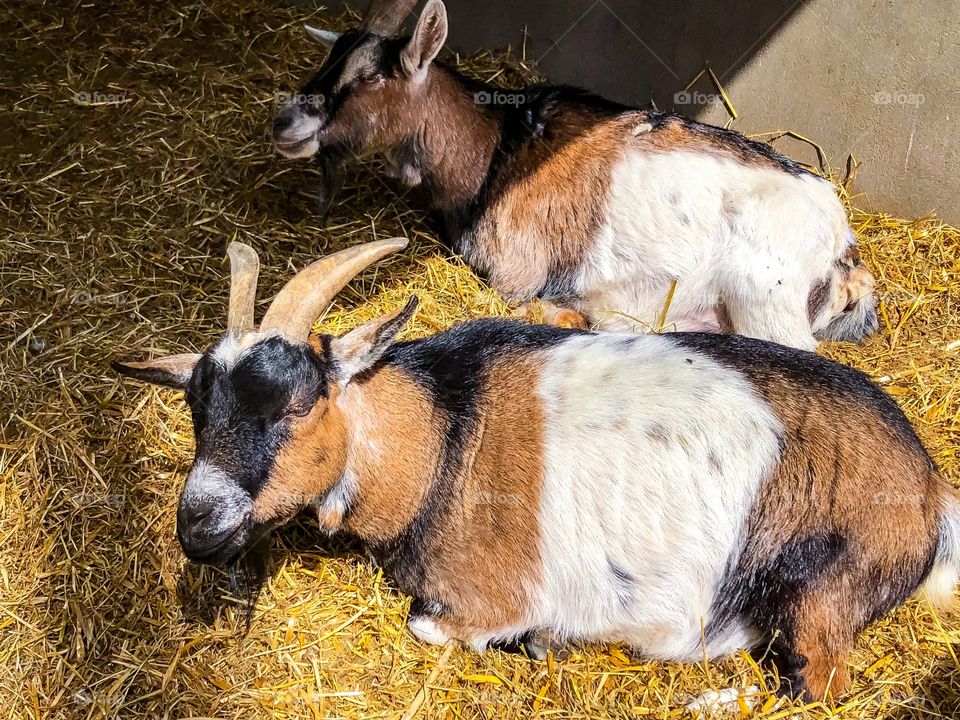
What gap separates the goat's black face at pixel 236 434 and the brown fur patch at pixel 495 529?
0.70 meters

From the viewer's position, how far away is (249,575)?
3.61 meters

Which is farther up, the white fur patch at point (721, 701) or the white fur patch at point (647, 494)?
the white fur patch at point (647, 494)

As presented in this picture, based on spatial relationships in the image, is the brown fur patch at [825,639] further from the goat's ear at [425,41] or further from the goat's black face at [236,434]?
the goat's ear at [425,41]

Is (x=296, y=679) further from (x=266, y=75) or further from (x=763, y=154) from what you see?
(x=266, y=75)

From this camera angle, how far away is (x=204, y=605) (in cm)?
354

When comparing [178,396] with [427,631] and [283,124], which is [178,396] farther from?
[427,631]

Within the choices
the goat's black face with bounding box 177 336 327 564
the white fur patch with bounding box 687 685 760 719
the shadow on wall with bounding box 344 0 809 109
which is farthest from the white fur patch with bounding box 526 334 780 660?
the shadow on wall with bounding box 344 0 809 109

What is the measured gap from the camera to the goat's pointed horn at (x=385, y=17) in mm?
4672

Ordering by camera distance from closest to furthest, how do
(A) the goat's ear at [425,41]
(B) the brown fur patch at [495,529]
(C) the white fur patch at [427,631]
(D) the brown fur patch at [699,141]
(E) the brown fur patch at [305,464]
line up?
(E) the brown fur patch at [305,464]
(B) the brown fur patch at [495,529]
(C) the white fur patch at [427,631]
(A) the goat's ear at [425,41]
(D) the brown fur patch at [699,141]

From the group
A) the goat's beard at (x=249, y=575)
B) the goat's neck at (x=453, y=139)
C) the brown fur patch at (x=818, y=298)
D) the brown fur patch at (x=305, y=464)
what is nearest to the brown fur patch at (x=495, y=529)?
the brown fur patch at (x=305, y=464)

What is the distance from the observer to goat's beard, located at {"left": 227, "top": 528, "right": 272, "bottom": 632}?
356 centimetres

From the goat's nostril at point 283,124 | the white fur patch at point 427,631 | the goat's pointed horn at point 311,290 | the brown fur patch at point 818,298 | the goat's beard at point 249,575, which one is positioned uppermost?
the brown fur patch at point 818,298

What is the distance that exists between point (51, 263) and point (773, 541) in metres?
3.52

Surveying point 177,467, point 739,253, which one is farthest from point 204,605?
point 739,253
